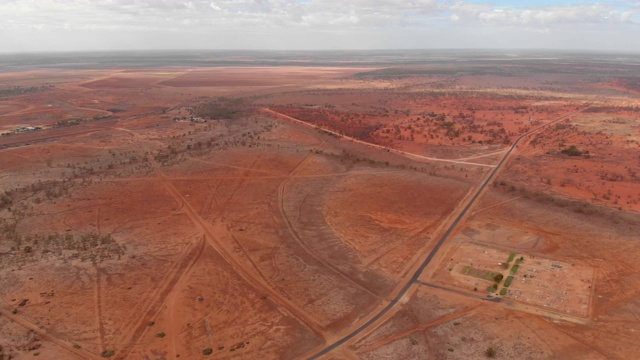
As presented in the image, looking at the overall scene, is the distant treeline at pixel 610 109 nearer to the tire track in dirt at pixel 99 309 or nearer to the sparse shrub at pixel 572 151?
the sparse shrub at pixel 572 151

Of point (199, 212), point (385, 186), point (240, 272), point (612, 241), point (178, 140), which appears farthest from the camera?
point (178, 140)

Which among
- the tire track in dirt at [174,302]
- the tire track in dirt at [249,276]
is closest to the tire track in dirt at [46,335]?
the tire track in dirt at [174,302]

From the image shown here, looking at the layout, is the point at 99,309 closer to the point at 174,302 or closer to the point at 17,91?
the point at 174,302

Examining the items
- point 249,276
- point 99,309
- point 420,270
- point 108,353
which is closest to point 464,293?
point 420,270

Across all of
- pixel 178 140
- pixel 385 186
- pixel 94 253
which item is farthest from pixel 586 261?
pixel 178 140

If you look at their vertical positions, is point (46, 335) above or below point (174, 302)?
above

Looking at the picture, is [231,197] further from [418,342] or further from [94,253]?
[418,342]

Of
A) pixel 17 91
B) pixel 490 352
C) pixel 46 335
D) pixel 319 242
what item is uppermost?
pixel 17 91
